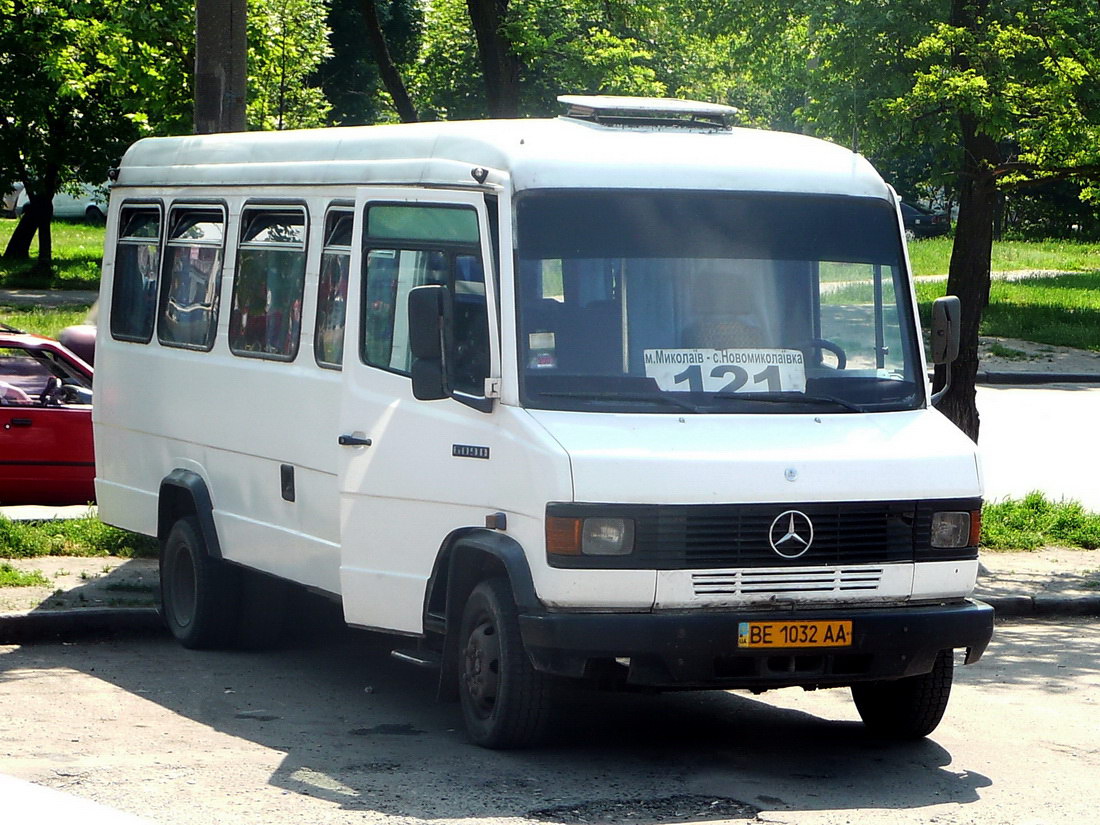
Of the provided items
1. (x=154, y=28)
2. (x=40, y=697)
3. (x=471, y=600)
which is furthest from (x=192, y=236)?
(x=154, y=28)

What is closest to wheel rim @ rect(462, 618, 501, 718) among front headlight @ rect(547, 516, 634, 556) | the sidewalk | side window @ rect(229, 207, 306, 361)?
front headlight @ rect(547, 516, 634, 556)

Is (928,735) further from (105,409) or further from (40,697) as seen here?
(105,409)

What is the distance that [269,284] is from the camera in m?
9.77

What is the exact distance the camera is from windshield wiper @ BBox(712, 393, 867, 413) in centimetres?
767

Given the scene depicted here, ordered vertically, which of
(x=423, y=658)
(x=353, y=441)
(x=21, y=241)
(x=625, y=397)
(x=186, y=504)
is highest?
(x=21, y=241)

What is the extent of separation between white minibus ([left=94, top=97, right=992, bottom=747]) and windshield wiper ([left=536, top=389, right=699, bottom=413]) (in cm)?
1

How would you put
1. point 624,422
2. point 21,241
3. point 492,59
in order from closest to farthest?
point 624,422
point 492,59
point 21,241

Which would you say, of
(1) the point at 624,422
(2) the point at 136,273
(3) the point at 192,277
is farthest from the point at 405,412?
(2) the point at 136,273

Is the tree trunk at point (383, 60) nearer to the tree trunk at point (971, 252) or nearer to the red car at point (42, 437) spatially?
the red car at point (42, 437)

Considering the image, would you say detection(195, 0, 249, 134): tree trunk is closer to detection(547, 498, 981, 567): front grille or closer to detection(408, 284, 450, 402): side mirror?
detection(408, 284, 450, 402): side mirror

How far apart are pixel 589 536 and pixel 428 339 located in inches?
43.7

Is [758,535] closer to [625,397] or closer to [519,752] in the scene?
[625,397]

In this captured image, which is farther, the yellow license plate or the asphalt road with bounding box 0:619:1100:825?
the yellow license plate

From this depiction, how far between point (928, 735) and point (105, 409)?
5637 mm
